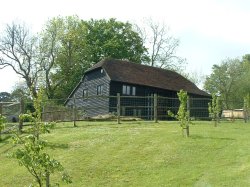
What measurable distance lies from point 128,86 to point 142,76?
3.36 meters

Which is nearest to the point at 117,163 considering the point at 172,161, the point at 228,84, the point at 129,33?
the point at 172,161

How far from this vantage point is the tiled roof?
47031mm

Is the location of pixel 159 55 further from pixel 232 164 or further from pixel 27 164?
pixel 27 164

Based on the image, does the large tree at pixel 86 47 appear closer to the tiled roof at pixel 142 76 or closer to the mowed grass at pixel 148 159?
the tiled roof at pixel 142 76

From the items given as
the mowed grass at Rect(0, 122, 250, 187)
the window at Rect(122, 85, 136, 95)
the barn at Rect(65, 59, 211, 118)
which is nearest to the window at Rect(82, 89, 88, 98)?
the barn at Rect(65, 59, 211, 118)

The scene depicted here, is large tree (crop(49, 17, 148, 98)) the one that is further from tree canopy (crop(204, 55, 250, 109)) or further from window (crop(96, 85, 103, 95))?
tree canopy (crop(204, 55, 250, 109))

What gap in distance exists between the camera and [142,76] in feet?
162

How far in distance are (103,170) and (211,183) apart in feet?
13.6

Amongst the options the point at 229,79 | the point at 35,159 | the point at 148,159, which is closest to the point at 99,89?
the point at 148,159

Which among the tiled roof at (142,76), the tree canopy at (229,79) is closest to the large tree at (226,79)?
the tree canopy at (229,79)

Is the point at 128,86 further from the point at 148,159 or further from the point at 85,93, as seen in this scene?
the point at 148,159

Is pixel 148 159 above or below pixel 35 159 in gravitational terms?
below

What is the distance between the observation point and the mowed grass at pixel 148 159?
534 inches

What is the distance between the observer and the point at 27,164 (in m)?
9.98
